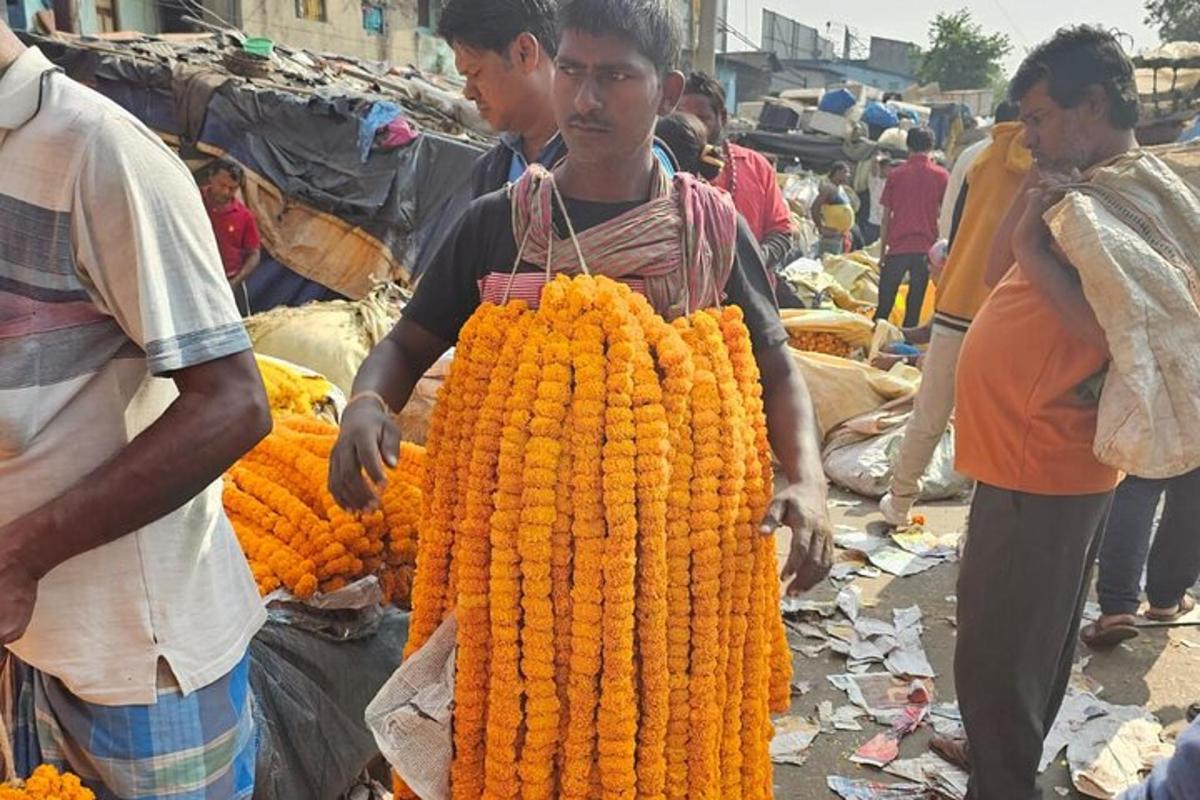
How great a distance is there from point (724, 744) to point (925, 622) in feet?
9.15

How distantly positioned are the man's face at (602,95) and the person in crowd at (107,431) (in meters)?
0.64

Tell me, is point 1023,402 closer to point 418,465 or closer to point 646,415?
point 646,415

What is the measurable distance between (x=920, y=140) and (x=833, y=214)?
13.0ft

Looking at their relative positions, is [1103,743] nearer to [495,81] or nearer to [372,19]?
[495,81]

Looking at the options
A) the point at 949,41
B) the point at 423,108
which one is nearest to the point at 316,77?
the point at 423,108

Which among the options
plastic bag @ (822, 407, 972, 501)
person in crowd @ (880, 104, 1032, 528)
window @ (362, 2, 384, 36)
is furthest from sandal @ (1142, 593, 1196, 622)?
window @ (362, 2, 384, 36)

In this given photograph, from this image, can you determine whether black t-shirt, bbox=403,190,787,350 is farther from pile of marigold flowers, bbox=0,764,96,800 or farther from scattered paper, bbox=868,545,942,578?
scattered paper, bbox=868,545,942,578

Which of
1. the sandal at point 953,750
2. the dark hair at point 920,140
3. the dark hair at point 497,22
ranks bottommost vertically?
the sandal at point 953,750

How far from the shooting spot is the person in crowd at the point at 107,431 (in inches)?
49.9

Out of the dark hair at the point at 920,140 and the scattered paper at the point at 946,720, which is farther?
the dark hair at the point at 920,140

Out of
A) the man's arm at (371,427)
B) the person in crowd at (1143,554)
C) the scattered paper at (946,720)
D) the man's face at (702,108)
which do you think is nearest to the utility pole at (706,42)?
the man's face at (702,108)

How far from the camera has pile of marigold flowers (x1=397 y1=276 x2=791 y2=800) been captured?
143cm

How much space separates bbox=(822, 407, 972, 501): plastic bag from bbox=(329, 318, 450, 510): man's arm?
166 inches

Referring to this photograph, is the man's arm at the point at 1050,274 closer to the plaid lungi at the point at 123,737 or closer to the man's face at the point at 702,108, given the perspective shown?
the plaid lungi at the point at 123,737
